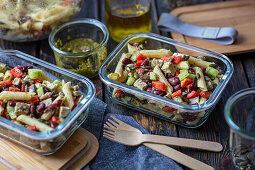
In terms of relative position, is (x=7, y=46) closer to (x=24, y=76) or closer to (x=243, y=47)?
(x=24, y=76)

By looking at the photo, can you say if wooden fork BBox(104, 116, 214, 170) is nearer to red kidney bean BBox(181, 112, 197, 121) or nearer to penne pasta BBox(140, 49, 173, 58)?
red kidney bean BBox(181, 112, 197, 121)

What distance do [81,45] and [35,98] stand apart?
2.26ft

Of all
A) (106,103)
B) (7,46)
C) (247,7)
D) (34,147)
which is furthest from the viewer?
(247,7)

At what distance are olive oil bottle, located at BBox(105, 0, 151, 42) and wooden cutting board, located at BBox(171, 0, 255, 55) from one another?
27cm

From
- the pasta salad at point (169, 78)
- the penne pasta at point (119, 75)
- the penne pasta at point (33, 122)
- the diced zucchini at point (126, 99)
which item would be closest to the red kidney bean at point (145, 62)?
the pasta salad at point (169, 78)

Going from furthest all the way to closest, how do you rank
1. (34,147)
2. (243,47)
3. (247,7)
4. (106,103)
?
(247,7), (243,47), (106,103), (34,147)

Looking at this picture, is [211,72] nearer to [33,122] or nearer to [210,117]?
[210,117]

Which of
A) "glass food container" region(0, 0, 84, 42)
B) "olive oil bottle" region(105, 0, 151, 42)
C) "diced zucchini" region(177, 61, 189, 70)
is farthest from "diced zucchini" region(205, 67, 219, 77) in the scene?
"glass food container" region(0, 0, 84, 42)

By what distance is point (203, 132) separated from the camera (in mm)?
1858

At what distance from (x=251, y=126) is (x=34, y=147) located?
42.8 inches

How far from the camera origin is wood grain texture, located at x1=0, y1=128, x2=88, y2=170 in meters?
1.66

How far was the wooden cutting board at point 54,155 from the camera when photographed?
166cm

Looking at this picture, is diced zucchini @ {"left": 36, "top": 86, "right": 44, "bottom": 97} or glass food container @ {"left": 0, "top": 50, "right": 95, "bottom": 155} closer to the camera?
glass food container @ {"left": 0, "top": 50, "right": 95, "bottom": 155}

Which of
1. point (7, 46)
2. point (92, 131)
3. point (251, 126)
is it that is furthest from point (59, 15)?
point (251, 126)
